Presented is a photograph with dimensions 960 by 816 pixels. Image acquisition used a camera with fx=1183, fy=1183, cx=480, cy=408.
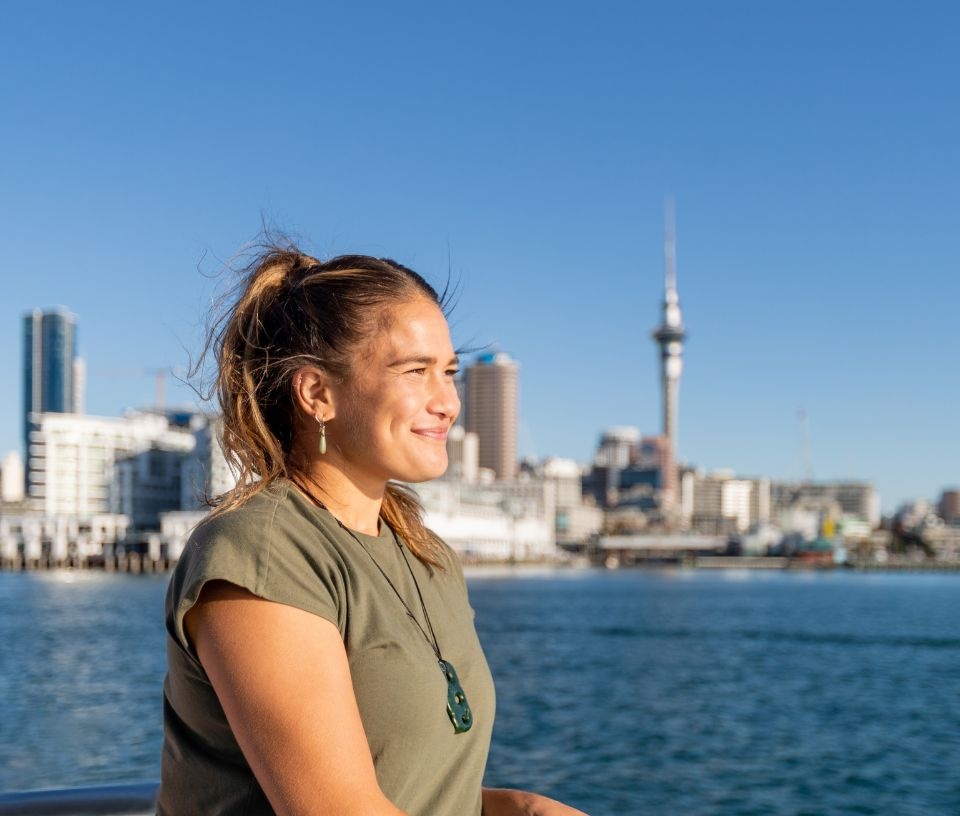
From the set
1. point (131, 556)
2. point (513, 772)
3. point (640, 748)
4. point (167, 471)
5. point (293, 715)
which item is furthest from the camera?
point (167, 471)

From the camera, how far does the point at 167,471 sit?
12381 centimetres

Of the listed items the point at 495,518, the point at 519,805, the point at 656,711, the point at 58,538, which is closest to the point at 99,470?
the point at 58,538

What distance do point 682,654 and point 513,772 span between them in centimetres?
2073

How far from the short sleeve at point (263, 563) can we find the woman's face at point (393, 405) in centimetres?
22

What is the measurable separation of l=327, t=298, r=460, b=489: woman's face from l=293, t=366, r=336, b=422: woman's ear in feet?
0.05

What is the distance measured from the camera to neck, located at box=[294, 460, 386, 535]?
79.6 inches

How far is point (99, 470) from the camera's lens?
123 meters

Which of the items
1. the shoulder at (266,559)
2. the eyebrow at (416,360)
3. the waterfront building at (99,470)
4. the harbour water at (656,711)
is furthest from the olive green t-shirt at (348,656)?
the waterfront building at (99,470)

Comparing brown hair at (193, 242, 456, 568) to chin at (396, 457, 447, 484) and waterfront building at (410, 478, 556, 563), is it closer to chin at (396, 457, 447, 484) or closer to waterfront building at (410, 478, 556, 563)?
chin at (396, 457, 447, 484)

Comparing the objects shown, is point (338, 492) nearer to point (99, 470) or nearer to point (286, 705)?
point (286, 705)

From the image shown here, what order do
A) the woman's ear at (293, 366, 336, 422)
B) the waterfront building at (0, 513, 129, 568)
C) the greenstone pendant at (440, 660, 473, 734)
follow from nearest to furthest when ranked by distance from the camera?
the greenstone pendant at (440, 660, 473, 734)
the woman's ear at (293, 366, 336, 422)
the waterfront building at (0, 513, 129, 568)

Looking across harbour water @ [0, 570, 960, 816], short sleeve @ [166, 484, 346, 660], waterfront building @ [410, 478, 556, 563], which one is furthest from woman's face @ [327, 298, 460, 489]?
waterfront building @ [410, 478, 556, 563]

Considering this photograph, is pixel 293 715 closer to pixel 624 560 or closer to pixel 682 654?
pixel 682 654

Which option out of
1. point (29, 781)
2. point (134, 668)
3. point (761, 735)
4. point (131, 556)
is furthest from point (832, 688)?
point (131, 556)
